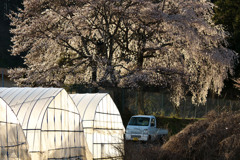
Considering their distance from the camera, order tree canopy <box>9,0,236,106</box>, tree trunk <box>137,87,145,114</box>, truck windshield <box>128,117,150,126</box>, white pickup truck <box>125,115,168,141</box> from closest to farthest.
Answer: white pickup truck <box>125,115,168,141</box>, truck windshield <box>128,117,150,126</box>, tree canopy <box>9,0,236,106</box>, tree trunk <box>137,87,145,114</box>

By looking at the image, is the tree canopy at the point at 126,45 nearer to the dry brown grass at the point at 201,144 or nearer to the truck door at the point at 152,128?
the truck door at the point at 152,128

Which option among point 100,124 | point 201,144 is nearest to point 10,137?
point 201,144

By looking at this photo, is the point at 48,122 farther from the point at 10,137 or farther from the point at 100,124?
the point at 100,124

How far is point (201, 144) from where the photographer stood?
44.0 feet

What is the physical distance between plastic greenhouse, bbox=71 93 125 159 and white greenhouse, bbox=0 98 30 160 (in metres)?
5.46

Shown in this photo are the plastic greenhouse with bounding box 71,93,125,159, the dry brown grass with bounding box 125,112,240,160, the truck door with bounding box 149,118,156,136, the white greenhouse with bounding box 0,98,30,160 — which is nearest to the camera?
the white greenhouse with bounding box 0,98,30,160

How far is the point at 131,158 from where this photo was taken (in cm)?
1357

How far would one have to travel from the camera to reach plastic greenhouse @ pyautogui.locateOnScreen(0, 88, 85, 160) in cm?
1363

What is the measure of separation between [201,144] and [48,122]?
4659 mm

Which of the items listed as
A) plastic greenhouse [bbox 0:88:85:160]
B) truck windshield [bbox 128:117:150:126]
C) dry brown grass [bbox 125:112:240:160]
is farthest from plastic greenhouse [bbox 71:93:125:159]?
truck windshield [bbox 128:117:150:126]

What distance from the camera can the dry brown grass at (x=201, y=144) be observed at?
12.8 metres

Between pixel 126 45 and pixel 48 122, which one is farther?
pixel 126 45

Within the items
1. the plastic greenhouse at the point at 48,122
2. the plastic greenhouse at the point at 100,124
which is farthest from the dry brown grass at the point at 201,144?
the plastic greenhouse at the point at 100,124

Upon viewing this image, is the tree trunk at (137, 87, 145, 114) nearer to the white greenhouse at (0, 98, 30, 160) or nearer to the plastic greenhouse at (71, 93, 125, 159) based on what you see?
the plastic greenhouse at (71, 93, 125, 159)
